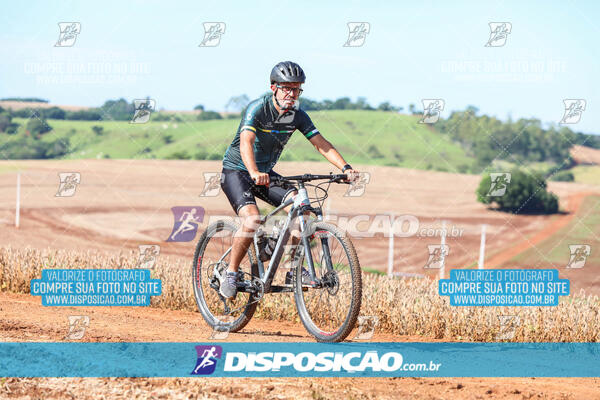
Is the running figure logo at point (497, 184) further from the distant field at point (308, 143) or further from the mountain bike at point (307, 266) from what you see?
the distant field at point (308, 143)

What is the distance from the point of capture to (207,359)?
7699mm

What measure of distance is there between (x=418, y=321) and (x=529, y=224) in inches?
2066

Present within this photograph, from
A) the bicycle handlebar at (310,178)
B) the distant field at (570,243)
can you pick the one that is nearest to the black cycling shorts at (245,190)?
the bicycle handlebar at (310,178)

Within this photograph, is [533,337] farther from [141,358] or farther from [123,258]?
[123,258]

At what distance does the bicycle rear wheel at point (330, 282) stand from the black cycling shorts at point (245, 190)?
2.65 feet

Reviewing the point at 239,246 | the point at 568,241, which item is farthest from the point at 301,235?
the point at 568,241

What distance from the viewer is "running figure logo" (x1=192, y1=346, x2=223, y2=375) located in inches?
297

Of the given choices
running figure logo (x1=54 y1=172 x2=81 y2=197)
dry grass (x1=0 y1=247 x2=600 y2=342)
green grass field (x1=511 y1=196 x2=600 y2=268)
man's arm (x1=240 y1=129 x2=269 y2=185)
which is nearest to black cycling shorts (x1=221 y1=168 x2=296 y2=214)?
man's arm (x1=240 y1=129 x2=269 y2=185)

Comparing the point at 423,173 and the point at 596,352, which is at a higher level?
the point at 423,173

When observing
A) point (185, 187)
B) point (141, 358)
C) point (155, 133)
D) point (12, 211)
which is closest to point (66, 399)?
point (141, 358)

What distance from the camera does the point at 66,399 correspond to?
7.11 m

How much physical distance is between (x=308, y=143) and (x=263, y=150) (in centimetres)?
5864

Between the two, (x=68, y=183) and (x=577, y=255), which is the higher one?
(x=68, y=183)

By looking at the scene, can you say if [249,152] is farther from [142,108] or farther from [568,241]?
[568,241]
